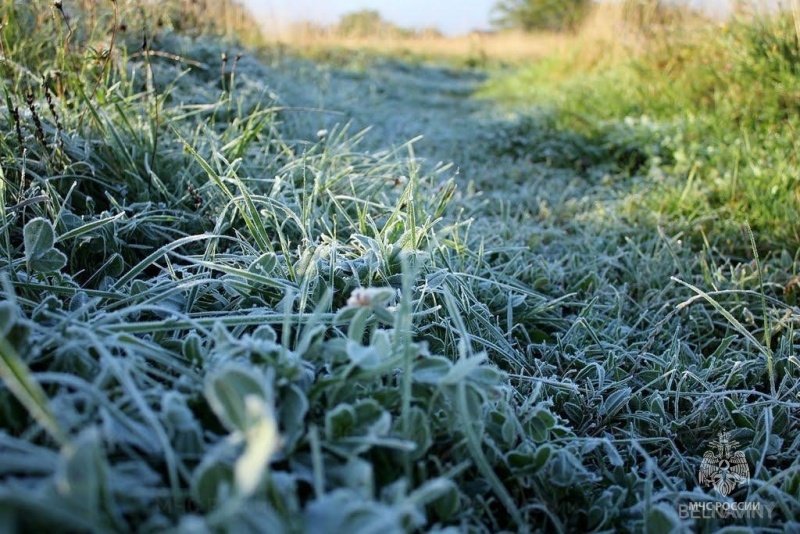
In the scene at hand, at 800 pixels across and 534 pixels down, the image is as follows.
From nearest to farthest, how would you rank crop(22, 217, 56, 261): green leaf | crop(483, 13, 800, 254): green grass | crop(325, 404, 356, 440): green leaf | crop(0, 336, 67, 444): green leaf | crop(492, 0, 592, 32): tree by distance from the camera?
1. crop(0, 336, 67, 444): green leaf
2. crop(325, 404, 356, 440): green leaf
3. crop(22, 217, 56, 261): green leaf
4. crop(483, 13, 800, 254): green grass
5. crop(492, 0, 592, 32): tree

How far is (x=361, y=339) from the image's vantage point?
86 centimetres

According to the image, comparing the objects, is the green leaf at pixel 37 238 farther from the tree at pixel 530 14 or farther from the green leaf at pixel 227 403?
the tree at pixel 530 14

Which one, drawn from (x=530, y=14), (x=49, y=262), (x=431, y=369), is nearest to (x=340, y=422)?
(x=431, y=369)

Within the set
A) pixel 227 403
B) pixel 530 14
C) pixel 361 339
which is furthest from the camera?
pixel 530 14

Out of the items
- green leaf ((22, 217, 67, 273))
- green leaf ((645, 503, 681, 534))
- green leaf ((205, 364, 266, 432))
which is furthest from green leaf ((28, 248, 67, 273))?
green leaf ((645, 503, 681, 534))

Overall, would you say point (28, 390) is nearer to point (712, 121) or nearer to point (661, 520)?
point (661, 520)

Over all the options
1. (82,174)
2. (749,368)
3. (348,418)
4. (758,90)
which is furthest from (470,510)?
(758,90)

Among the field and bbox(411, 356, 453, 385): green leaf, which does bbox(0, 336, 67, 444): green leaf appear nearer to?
the field

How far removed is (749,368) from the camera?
4.12 ft

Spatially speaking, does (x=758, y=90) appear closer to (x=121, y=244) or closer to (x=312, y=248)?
(x=312, y=248)

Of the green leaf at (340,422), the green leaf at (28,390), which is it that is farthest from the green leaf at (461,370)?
the green leaf at (28,390)

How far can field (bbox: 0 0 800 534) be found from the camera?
53 cm

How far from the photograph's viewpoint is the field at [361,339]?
21.0 inches

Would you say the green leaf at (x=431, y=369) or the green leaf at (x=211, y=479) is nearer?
the green leaf at (x=211, y=479)
